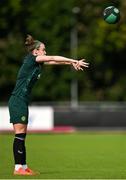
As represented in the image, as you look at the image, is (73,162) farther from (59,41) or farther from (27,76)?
(59,41)

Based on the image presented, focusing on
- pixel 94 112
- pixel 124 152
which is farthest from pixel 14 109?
pixel 94 112

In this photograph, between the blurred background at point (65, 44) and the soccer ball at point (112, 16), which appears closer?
the soccer ball at point (112, 16)

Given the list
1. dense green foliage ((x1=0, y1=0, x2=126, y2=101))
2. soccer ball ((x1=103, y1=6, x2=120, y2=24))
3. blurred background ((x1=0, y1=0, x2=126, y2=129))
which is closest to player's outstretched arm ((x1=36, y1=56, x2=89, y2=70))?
soccer ball ((x1=103, y1=6, x2=120, y2=24))

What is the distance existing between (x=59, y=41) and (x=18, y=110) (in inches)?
1517

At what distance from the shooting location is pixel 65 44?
52594 mm

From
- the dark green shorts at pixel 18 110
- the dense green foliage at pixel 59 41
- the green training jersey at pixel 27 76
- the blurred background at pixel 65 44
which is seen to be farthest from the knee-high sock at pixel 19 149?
the dense green foliage at pixel 59 41

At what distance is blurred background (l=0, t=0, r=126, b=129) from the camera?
50.2 meters

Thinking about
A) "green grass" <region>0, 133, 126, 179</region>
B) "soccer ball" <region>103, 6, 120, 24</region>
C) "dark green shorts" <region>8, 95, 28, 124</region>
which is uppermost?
"soccer ball" <region>103, 6, 120, 24</region>

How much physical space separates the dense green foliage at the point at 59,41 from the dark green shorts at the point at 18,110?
35.1 m

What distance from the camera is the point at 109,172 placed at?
13445 mm

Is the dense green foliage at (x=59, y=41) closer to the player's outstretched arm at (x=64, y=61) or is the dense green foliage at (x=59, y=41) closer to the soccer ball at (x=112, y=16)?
the soccer ball at (x=112, y=16)

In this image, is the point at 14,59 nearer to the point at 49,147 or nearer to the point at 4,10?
the point at 4,10

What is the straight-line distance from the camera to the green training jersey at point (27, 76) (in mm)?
13156

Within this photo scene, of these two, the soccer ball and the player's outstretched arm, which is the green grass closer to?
the player's outstretched arm
